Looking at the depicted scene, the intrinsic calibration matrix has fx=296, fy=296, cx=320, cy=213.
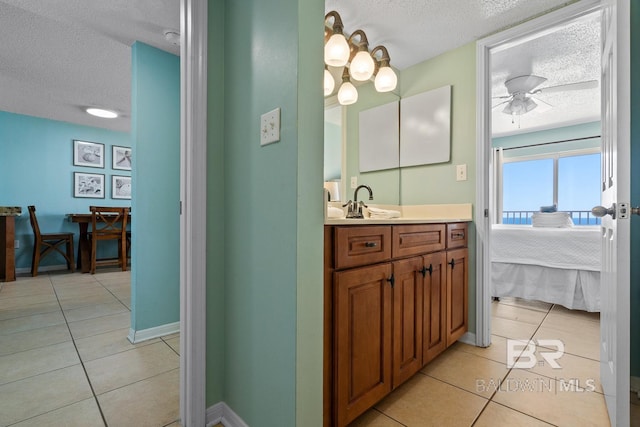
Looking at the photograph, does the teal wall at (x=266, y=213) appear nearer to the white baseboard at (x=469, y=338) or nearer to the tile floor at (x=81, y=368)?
the tile floor at (x=81, y=368)

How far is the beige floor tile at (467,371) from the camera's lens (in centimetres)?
150

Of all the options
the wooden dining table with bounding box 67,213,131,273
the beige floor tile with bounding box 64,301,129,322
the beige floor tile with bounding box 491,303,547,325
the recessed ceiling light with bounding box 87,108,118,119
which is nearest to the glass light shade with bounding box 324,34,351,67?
the beige floor tile with bounding box 491,303,547,325

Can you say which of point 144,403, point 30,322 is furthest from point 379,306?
point 30,322

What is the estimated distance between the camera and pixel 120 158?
495 cm

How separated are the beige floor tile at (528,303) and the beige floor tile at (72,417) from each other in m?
3.17

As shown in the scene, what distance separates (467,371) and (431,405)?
44 cm

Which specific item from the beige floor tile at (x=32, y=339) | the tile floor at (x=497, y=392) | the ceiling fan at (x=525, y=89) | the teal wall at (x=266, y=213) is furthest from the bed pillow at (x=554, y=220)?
the beige floor tile at (x=32, y=339)

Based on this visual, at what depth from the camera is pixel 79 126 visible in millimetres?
4551

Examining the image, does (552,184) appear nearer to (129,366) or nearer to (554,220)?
(554,220)

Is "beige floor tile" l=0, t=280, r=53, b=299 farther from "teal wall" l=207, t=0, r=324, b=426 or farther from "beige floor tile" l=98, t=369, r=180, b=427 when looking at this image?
"teal wall" l=207, t=0, r=324, b=426

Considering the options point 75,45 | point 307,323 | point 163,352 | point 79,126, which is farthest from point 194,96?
point 79,126

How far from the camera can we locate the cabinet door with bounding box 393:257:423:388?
1.32 m

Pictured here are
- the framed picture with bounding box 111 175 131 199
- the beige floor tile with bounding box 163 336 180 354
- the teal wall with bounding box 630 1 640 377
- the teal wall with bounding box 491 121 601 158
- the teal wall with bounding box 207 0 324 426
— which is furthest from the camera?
the framed picture with bounding box 111 175 131 199

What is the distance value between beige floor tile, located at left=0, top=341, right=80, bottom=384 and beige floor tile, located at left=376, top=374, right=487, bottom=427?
1786mm
